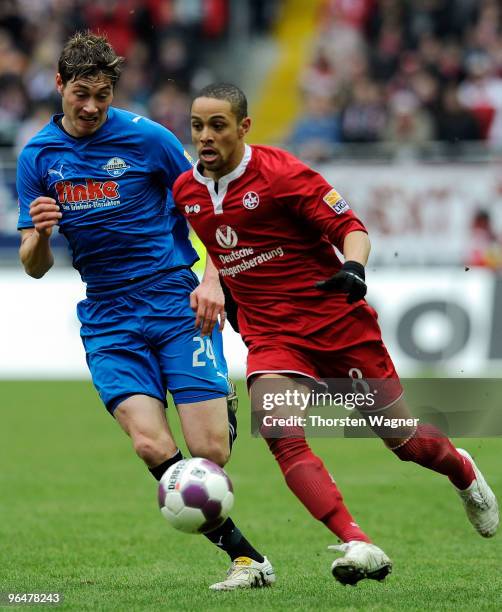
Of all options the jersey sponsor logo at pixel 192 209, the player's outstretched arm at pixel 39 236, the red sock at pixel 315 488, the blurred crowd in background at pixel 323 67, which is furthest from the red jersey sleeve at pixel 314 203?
the blurred crowd in background at pixel 323 67

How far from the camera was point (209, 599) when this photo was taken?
600 cm

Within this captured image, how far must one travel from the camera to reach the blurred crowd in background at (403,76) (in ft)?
59.0

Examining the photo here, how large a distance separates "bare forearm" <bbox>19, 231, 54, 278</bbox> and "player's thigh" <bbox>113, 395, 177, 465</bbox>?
816 mm

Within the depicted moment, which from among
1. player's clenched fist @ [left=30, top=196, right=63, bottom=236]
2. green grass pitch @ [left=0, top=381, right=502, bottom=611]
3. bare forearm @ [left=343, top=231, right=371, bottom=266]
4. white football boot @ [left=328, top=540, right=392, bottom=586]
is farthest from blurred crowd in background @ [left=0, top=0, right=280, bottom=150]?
white football boot @ [left=328, top=540, right=392, bottom=586]

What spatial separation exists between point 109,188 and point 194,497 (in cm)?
170

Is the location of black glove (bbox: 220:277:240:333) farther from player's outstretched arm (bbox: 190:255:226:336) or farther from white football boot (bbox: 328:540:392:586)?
white football boot (bbox: 328:540:392:586)

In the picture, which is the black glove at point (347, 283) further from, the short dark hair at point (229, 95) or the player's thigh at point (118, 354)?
the player's thigh at point (118, 354)

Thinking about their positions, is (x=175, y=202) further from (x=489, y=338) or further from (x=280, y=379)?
(x=489, y=338)

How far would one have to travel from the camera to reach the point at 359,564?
5.40 metres

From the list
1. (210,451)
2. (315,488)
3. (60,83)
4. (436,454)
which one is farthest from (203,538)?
(60,83)

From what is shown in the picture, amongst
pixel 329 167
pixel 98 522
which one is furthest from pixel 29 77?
pixel 98 522

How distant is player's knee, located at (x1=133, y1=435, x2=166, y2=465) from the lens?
20.5 feet

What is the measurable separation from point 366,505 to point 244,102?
3.86 metres

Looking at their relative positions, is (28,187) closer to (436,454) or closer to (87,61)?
(87,61)
